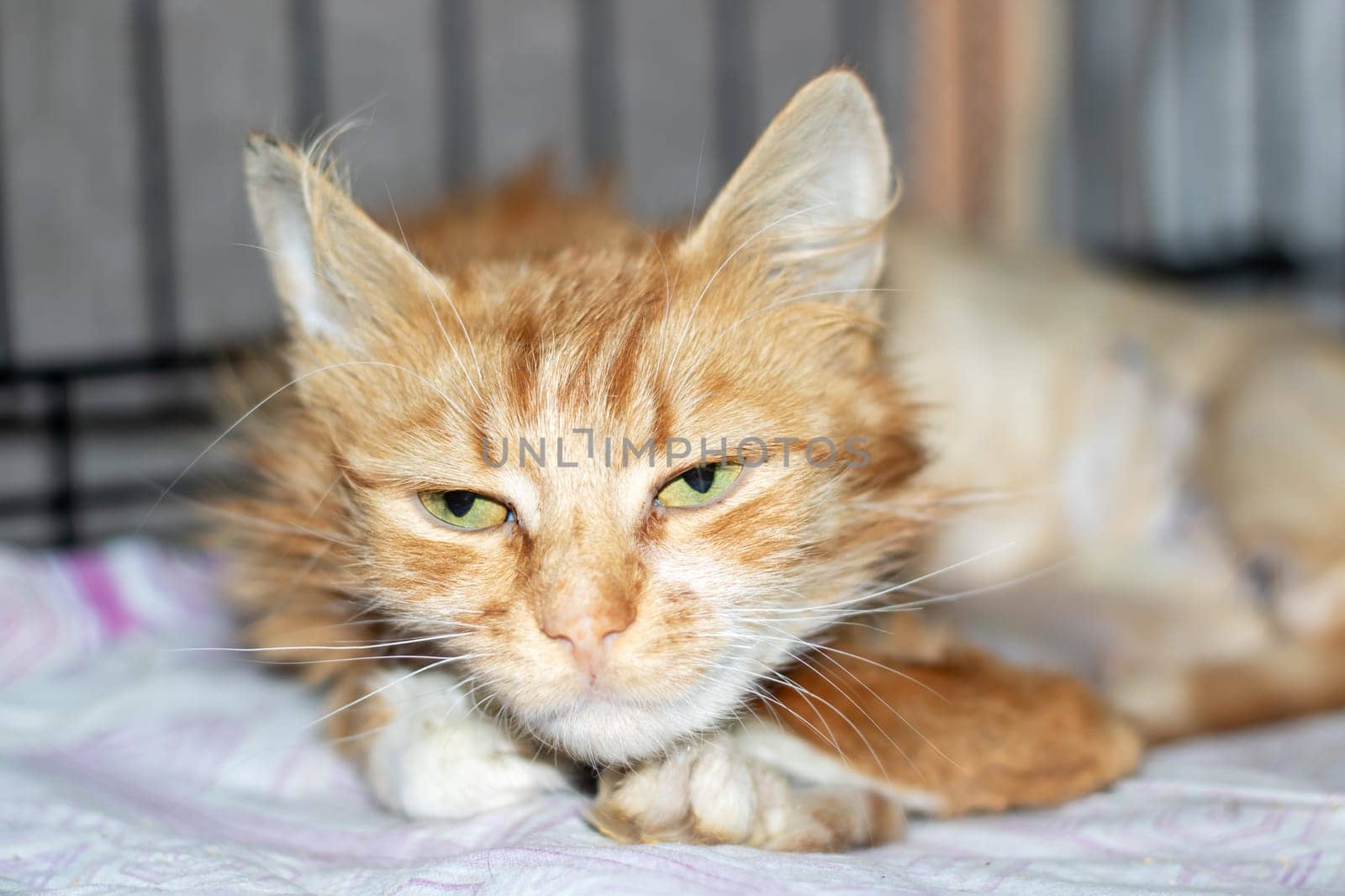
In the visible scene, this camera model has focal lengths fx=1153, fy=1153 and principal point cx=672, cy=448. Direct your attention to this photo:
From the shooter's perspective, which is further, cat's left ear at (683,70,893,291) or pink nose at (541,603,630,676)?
cat's left ear at (683,70,893,291)

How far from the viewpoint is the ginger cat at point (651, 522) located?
108 centimetres

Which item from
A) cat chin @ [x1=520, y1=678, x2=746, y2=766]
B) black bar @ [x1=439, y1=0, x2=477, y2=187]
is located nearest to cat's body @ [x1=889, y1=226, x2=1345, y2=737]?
cat chin @ [x1=520, y1=678, x2=746, y2=766]

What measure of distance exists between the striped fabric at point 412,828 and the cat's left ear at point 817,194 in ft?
2.05

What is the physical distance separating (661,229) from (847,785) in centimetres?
68

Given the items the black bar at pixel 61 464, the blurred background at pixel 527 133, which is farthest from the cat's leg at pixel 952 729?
the black bar at pixel 61 464

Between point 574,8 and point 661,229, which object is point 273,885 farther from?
point 574,8

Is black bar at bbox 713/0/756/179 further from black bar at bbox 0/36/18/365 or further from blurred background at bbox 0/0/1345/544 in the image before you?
black bar at bbox 0/36/18/365

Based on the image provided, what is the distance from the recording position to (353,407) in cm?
125

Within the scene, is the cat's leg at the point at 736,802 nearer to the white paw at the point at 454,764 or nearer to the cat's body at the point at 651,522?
the cat's body at the point at 651,522

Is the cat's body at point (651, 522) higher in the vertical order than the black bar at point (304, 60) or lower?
lower

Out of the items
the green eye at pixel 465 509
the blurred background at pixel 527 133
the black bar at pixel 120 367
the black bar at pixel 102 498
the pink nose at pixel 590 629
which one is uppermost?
the blurred background at pixel 527 133

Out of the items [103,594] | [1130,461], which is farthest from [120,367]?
[1130,461]

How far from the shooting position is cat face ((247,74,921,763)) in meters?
1.06

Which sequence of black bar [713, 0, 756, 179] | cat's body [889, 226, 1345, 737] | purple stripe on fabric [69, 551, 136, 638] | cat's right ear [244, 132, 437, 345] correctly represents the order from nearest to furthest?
cat's right ear [244, 132, 437, 345] → cat's body [889, 226, 1345, 737] → purple stripe on fabric [69, 551, 136, 638] → black bar [713, 0, 756, 179]
